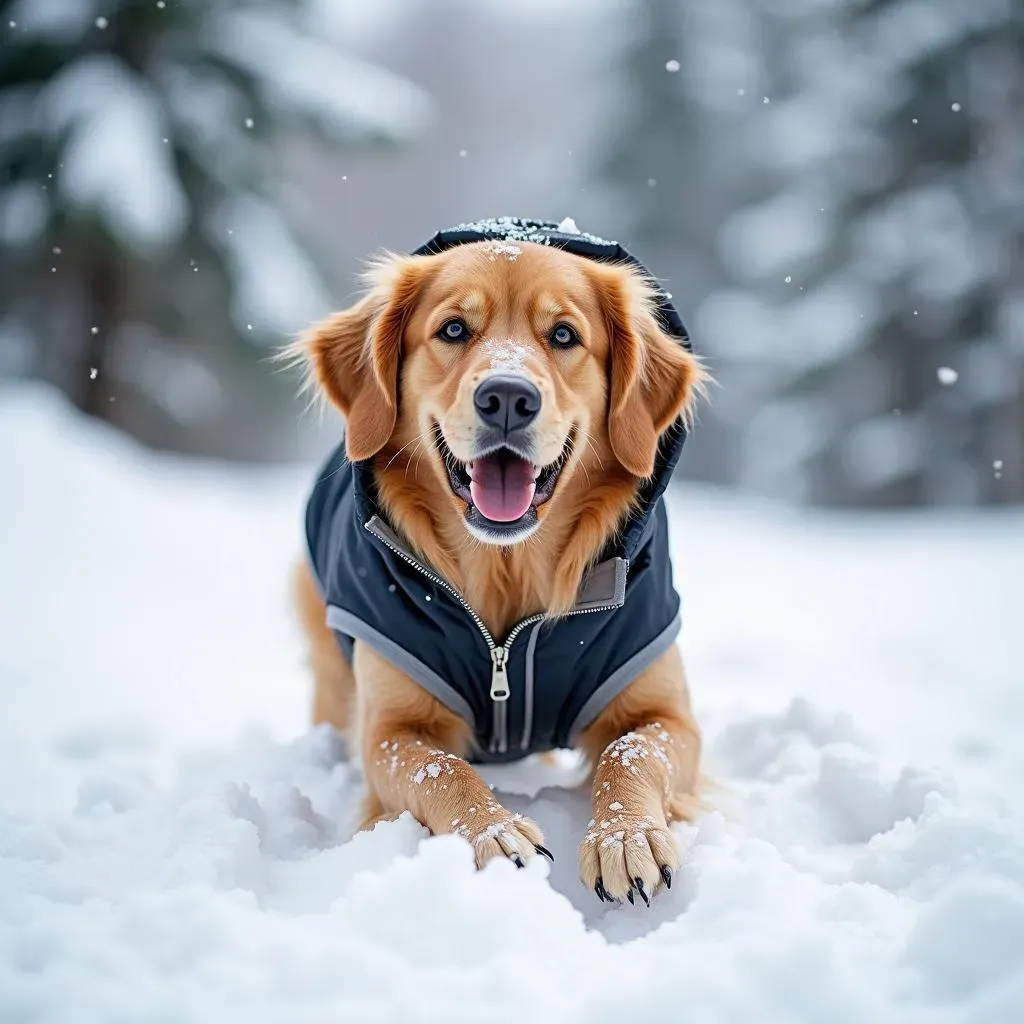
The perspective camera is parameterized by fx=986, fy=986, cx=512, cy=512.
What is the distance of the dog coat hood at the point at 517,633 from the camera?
269cm

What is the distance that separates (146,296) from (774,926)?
465 inches

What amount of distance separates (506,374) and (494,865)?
46.5 inches

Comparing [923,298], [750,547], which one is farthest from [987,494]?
[750,547]

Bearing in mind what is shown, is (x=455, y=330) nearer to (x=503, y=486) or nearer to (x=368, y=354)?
(x=368, y=354)

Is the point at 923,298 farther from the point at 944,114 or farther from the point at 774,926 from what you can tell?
the point at 774,926

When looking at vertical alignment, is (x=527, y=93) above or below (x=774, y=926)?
above

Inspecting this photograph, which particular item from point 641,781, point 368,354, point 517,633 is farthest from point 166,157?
point 641,781

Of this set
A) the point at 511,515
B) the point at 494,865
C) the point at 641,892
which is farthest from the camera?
the point at 511,515

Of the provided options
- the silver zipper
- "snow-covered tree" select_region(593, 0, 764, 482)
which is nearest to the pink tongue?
the silver zipper

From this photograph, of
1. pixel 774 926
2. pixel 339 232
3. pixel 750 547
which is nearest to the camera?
pixel 774 926

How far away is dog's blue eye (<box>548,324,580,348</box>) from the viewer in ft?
9.20

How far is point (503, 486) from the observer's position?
2602 millimetres

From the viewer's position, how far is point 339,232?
28469mm

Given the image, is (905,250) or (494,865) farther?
(905,250)
